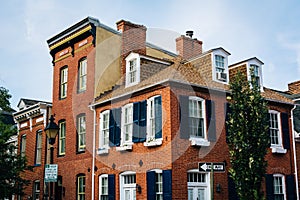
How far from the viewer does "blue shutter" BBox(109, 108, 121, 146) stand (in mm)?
18656

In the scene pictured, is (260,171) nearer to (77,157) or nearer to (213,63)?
(213,63)

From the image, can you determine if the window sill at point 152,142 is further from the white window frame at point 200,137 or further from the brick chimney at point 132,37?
the brick chimney at point 132,37

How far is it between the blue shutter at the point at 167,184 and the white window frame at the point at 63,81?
9305mm

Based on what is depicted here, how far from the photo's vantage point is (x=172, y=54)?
2420 cm

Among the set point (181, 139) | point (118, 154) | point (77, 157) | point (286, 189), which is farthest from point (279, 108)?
point (77, 157)

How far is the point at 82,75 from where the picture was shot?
72.0 ft

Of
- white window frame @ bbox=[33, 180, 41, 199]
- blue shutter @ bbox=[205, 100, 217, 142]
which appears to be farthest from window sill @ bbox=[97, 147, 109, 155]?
white window frame @ bbox=[33, 180, 41, 199]

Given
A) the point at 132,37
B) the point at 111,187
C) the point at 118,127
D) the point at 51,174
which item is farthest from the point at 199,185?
the point at 132,37

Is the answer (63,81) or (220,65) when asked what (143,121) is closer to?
(220,65)

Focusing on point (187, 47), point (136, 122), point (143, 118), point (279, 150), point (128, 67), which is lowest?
point (279, 150)

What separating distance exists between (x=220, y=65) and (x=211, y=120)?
2969 mm

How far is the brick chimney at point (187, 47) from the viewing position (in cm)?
2302

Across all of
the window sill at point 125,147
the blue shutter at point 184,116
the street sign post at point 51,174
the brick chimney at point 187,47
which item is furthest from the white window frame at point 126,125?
the brick chimney at point 187,47

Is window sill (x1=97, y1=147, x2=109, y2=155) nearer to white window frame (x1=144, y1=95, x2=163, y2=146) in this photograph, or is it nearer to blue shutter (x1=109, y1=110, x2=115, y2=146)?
blue shutter (x1=109, y1=110, x2=115, y2=146)
